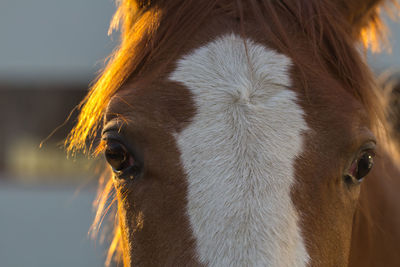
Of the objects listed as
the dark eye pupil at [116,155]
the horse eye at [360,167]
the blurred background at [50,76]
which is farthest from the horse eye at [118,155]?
the blurred background at [50,76]

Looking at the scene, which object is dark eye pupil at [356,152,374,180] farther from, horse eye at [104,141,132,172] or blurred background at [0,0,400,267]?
blurred background at [0,0,400,267]

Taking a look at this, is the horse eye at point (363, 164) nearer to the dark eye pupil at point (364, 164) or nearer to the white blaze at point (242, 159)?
the dark eye pupil at point (364, 164)

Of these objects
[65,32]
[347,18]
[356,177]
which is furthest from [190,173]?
[65,32]

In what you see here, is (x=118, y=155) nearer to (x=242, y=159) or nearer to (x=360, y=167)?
(x=242, y=159)

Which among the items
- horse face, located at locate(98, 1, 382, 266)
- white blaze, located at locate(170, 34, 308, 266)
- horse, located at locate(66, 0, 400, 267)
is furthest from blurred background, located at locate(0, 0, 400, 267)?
white blaze, located at locate(170, 34, 308, 266)

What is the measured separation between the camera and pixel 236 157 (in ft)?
4.64

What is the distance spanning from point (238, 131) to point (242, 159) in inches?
3.5

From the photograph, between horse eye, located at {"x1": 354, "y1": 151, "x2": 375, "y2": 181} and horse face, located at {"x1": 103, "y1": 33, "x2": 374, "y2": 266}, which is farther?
horse eye, located at {"x1": 354, "y1": 151, "x2": 375, "y2": 181}

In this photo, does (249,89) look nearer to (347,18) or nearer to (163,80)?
(163,80)

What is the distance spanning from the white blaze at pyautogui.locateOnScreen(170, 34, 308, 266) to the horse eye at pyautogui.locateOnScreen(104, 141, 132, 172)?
0.76ft

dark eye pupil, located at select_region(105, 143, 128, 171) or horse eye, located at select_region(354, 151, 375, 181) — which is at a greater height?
dark eye pupil, located at select_region(105, 143, 128, 171)

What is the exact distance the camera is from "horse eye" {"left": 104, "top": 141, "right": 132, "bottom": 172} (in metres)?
1.61

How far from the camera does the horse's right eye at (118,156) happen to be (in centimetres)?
161

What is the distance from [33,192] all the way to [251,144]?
7.63 meters
